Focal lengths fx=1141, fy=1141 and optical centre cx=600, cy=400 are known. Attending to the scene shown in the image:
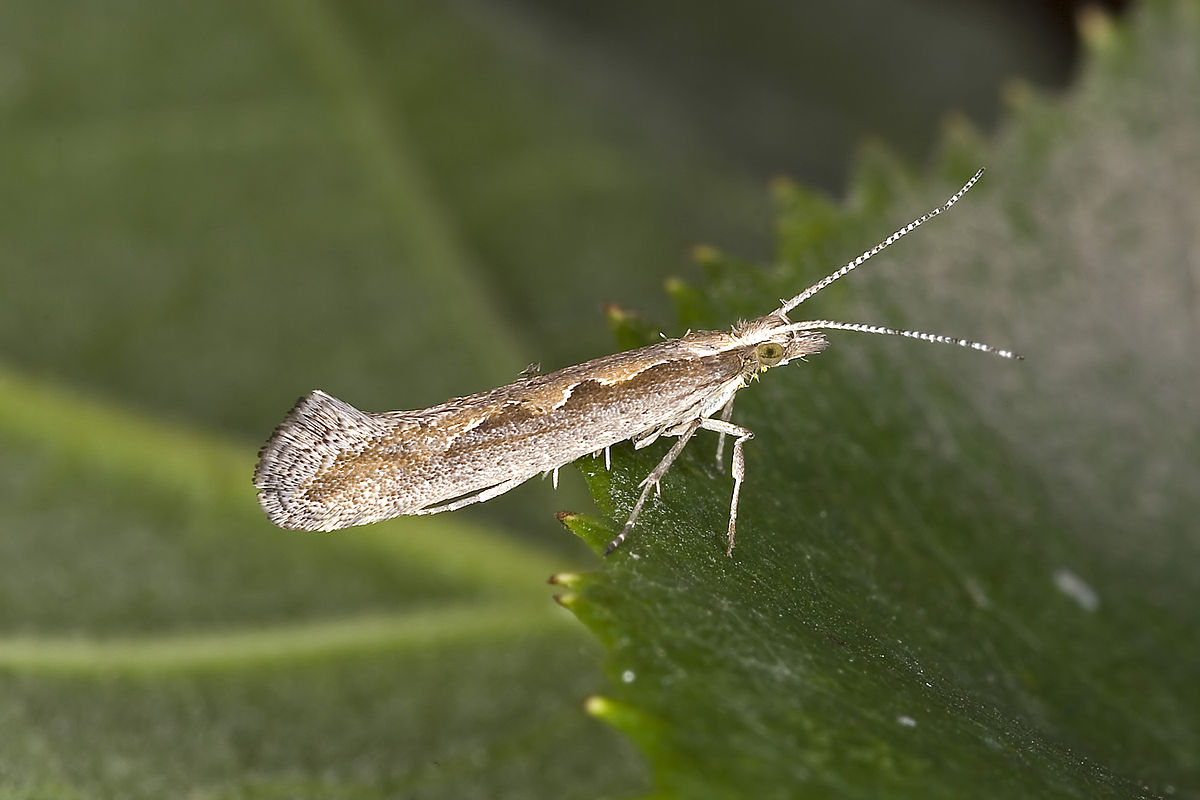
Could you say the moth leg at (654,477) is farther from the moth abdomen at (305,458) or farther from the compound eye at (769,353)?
the moth abdomen at (305,458)

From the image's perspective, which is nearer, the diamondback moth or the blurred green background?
the diamondback moth

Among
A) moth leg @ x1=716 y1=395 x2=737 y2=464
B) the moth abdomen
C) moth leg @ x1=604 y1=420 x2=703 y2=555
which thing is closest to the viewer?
moth leg @ x1=604 y1=420 x2=703 y2=555

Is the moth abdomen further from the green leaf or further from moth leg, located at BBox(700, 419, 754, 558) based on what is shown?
moth leg, located at BBox(700, 419, 754, 558)

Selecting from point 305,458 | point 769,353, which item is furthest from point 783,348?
point 305,458

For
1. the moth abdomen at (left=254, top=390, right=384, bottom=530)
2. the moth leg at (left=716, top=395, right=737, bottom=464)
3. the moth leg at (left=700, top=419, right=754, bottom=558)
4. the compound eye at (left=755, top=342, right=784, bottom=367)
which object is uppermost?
the compound eye at (left=755, top=342, right=784, bottom=367)

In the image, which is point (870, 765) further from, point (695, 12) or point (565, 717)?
point (695, 12)

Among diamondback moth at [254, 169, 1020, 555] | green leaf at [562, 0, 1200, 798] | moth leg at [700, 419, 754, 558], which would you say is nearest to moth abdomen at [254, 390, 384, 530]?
diamondback moth at [254, 169, 1020, 555]

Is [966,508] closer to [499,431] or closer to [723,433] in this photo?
[723,433]
